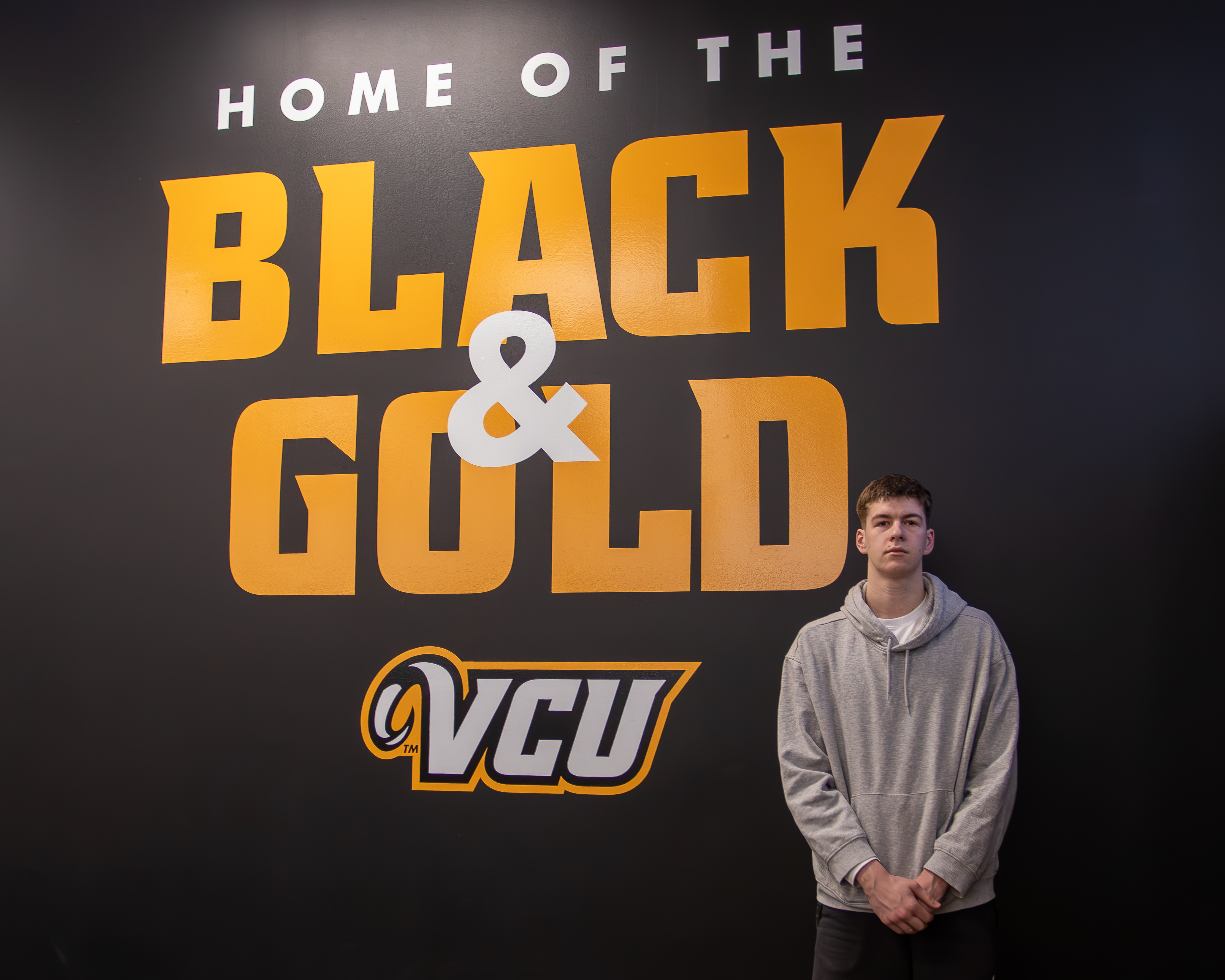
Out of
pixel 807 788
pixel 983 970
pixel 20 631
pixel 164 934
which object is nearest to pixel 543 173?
pixel 807 788

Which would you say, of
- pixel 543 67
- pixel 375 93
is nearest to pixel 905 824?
pixel 543 67

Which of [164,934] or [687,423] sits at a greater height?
[687,423]

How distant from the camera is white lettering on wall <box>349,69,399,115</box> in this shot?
269 cm

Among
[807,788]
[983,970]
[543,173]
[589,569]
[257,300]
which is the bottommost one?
[983,970]

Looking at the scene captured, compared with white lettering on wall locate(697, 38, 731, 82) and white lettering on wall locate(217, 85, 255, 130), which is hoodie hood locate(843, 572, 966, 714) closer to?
white lettering on wall locate(697, 38, 731, 82)

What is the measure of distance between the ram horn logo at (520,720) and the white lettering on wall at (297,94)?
5.56ft

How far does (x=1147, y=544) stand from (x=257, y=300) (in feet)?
8.53

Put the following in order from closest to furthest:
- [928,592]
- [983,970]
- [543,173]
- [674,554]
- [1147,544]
Answer: [983,970]
[928,592]
[1147,544]
[674,554]
[543,173]

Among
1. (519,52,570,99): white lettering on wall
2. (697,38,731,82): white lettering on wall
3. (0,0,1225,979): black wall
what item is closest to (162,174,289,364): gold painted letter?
(0,0,1225,979): black wall

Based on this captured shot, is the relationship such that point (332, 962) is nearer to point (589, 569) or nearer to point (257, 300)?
point (589, 569)

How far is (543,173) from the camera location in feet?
8.48

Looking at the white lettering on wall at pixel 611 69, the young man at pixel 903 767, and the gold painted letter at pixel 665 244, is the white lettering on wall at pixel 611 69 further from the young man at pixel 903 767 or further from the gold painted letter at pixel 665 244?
the young man at pixel 903 767

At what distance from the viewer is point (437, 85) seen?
2.67m

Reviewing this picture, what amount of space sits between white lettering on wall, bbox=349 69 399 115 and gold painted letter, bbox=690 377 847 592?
134cm
